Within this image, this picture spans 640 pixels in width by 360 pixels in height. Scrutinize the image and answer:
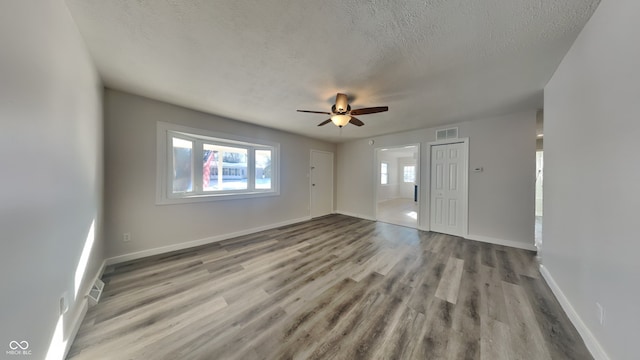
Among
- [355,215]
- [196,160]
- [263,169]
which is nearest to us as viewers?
[196,160]

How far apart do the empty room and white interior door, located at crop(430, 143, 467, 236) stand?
454 millimetres

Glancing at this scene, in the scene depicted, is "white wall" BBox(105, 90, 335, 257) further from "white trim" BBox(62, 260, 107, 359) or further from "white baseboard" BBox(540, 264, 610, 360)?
"white baseboard" BBox(540, 264, 610, 360)

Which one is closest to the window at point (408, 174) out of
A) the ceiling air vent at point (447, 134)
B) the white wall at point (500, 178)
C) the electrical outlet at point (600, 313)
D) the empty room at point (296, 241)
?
the white wall at point (500, 178)

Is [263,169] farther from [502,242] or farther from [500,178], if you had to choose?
[502,242]

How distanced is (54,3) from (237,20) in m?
1.08

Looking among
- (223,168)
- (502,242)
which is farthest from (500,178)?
(223,168)

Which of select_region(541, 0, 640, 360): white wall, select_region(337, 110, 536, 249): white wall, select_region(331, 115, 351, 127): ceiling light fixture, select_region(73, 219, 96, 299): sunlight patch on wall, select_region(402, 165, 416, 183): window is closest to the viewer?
select_region(541, 0, 640, 360): white wall

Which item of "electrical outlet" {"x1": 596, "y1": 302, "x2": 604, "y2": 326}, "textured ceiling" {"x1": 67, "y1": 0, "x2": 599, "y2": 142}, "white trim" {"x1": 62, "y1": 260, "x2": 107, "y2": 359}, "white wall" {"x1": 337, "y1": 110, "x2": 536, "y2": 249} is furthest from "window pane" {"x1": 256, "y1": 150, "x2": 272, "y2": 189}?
"electrical outlet" {"x1": 596, "y1": 302, "x2": 604, "y2": 326}

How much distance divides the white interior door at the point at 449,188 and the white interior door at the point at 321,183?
2822mm

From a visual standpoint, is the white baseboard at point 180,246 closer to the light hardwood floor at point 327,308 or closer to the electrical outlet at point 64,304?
the light hardwood floor at point 327,308

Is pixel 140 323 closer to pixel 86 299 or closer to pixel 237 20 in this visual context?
pixel 86 299

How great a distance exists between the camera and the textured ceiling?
1334mm

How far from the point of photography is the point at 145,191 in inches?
112

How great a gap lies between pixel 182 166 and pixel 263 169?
5.16 ft
